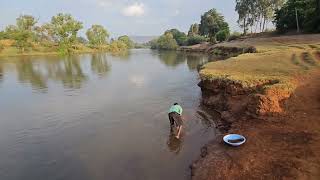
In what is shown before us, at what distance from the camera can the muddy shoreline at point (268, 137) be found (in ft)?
29.8

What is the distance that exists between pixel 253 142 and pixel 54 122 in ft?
38.7

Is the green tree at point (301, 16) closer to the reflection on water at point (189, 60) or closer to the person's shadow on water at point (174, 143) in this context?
the reflection on water at point (189, 60)

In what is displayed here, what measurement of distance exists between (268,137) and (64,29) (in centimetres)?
11283

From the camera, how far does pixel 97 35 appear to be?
488ft

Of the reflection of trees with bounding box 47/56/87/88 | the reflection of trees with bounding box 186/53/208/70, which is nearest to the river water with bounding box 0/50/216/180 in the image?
the reflection of trees with bounding box 47/56/87/88

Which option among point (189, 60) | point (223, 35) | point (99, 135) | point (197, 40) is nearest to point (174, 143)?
point (99, 135)

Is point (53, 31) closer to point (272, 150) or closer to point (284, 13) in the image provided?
point (284, 13)

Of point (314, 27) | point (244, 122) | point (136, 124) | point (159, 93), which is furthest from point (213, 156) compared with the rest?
point (314, 27)

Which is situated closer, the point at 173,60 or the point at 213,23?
the point at 173,60

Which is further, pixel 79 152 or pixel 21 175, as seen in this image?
pixel 79 152

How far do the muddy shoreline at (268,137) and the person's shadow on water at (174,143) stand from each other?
4.14ft

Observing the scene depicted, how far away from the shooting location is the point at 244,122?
44.7 feet

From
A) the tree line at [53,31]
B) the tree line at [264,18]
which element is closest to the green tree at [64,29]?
the tree line at [53,31]

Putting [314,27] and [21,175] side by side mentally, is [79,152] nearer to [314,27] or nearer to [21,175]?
[21,175]
